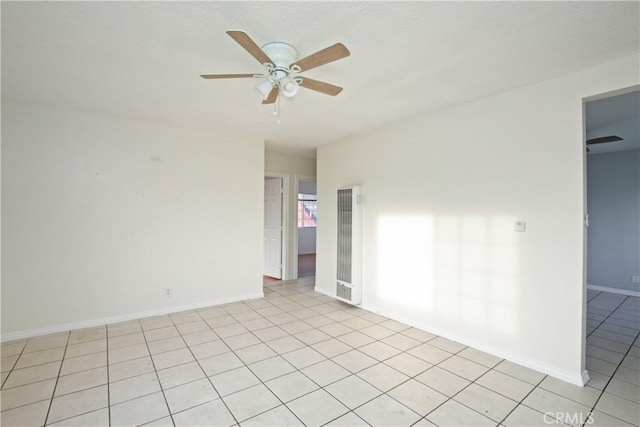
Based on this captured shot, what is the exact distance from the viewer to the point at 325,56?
1771 mm

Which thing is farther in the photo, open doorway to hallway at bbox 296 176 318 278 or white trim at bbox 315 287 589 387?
open doorway to hallway at bbox 296 176 318 278

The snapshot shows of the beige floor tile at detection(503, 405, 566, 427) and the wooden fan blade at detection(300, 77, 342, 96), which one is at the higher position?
the wooden fan blade at detection(300, 77, 342, 96)

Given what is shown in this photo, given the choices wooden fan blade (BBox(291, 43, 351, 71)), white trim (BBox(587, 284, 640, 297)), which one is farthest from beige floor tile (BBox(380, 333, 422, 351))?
white trim (BBox(587, 284, 640, 297))

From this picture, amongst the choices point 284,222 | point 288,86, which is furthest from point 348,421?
point 284,222

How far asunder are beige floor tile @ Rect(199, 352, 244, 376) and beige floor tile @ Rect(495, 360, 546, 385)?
2.30 meters

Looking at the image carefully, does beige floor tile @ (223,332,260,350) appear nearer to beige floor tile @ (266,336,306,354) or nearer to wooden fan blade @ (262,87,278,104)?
beige floor tile @ (266,336,306,354)

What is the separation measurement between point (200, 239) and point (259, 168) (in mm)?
1420

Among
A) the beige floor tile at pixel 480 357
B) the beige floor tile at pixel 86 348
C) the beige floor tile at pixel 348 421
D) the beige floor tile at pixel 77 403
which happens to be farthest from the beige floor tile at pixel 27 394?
the beige floor tile at pixel 480 357

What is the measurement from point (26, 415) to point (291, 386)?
5.76ft

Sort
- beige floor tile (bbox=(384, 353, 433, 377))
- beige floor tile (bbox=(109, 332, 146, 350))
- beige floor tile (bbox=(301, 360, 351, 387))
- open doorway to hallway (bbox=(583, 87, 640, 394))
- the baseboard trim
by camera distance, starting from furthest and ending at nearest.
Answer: open doorway to hallway (bbox=(583, 87, 640, 394)), the baseboard trim, beige floor tile (bbox=(109, 332, 146, 350)), beige floor tile (bbox=(384, 353, 433, 377)), beige floor tile (bbox=(301, 360, 351, 387))

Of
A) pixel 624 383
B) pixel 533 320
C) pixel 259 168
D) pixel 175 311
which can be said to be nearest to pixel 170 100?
pixel 259 168

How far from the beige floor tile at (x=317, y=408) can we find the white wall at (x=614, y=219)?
5898mm

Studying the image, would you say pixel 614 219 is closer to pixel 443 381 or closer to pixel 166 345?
pixel 443 381

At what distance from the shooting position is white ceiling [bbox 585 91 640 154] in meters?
2.97
